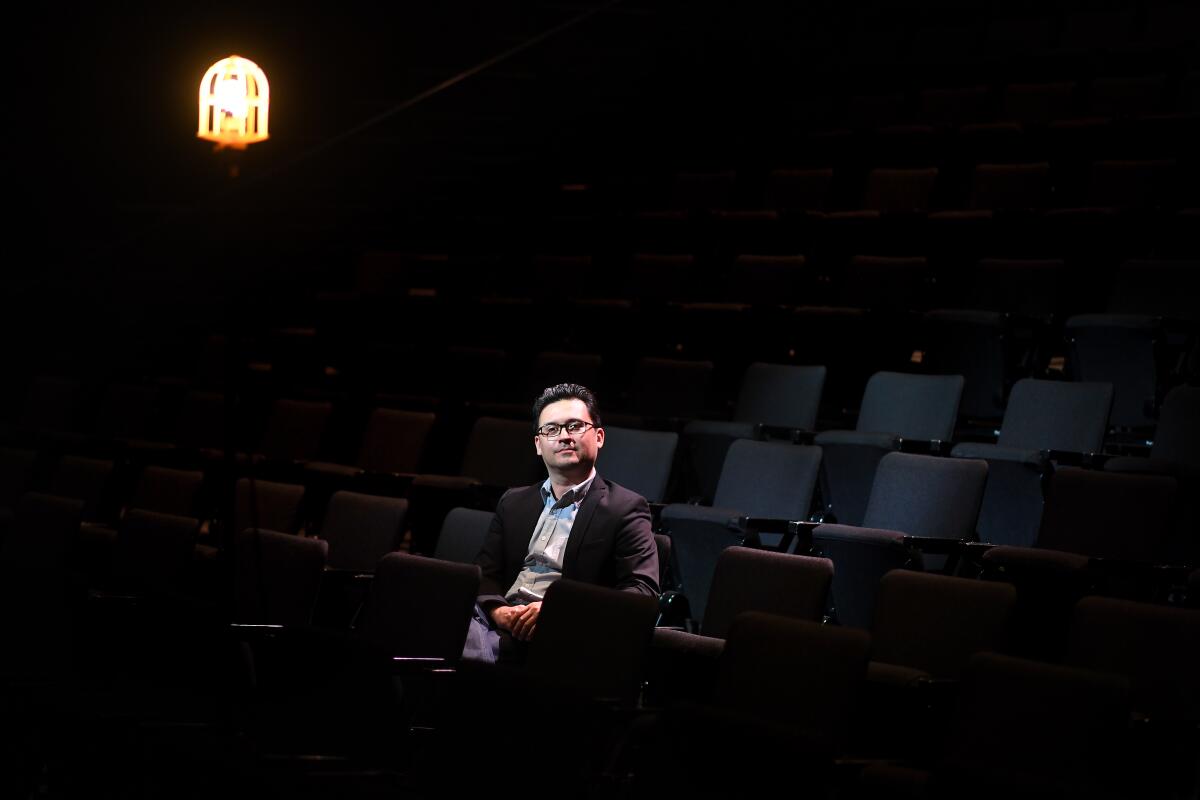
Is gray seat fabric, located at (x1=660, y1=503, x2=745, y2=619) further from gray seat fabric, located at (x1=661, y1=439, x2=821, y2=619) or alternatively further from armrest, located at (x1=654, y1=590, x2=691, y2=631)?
armrest, located at (x1=654, y1=590, x2=691, y2=631)

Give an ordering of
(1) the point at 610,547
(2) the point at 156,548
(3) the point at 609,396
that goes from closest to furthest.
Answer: (1) the point at 610,547, (2) the point at 156,548, (3) the point at 609,396

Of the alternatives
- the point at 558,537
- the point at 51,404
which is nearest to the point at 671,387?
the point at 558,537

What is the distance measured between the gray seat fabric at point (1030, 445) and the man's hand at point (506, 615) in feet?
4.90

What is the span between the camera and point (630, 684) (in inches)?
98.6

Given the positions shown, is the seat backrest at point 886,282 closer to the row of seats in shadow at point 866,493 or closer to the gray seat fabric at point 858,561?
the row of seats in shadow at point 866,493

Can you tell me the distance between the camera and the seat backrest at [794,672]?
2.28 metres

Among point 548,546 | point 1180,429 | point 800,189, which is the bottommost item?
point 548,546

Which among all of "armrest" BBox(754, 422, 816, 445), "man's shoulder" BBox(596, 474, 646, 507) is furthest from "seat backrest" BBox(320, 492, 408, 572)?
"armrest" BBox(754, 422, 816, 445)

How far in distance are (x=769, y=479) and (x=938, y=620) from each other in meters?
1.30

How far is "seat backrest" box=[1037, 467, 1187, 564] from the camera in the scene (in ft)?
10.6

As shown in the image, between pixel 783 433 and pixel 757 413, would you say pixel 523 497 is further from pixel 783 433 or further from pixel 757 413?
pixel 757 413

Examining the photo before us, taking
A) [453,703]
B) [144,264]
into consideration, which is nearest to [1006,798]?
[453,703]

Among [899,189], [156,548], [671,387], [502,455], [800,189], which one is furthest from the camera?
[800,189]

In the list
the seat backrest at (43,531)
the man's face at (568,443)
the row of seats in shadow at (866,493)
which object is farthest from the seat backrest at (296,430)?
the man's face at (568,443)
